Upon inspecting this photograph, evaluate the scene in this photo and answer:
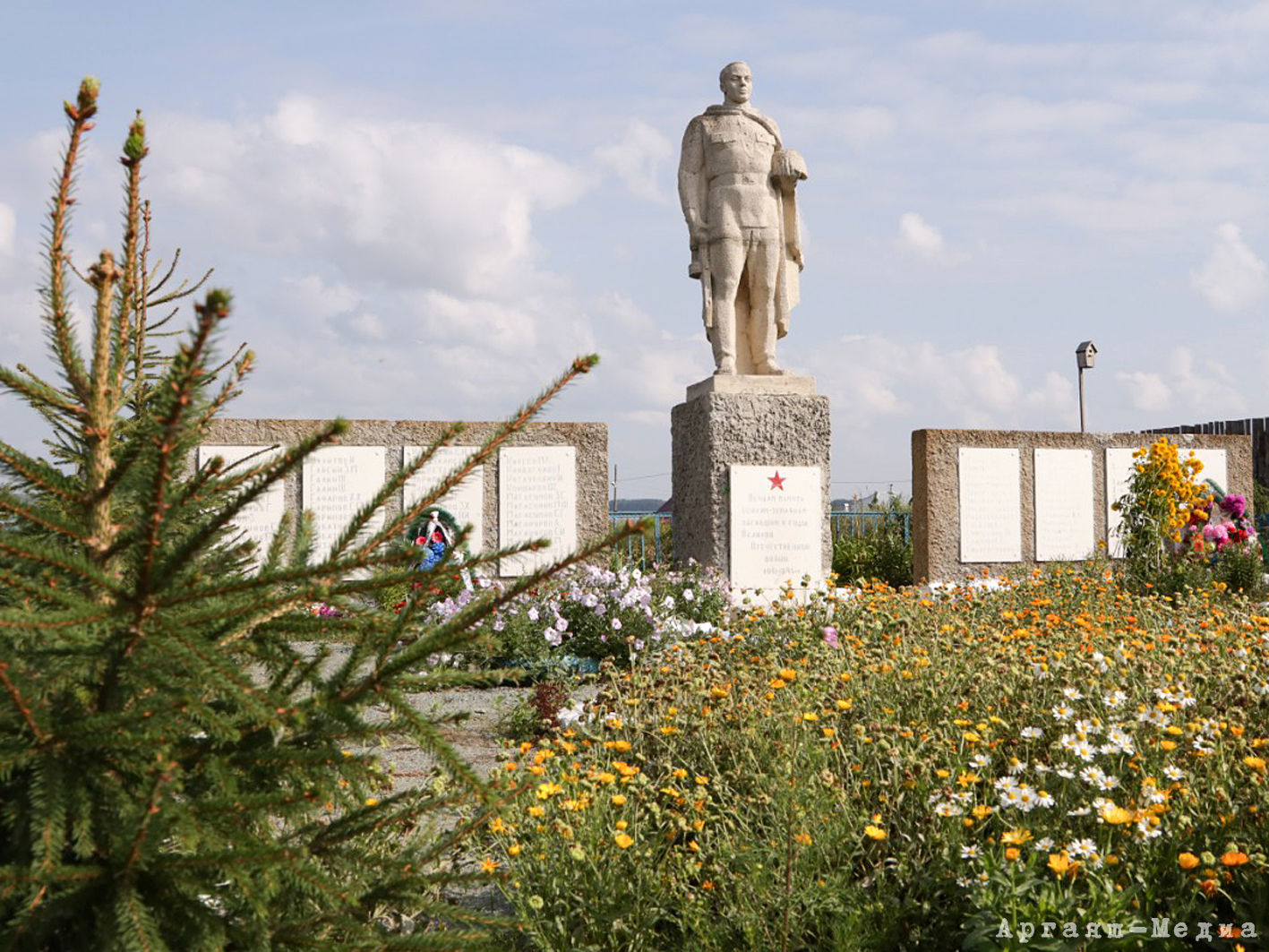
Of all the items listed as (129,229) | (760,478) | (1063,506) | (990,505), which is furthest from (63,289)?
(1063,506)

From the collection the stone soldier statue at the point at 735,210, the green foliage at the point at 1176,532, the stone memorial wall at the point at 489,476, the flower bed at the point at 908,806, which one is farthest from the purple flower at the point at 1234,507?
the flower bed at the point at 908,806

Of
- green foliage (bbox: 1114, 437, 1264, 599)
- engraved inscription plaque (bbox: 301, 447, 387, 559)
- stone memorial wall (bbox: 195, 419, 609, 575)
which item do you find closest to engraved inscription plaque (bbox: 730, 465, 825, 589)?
stone memorial wall (bbox: 195, 419, 609, 575)

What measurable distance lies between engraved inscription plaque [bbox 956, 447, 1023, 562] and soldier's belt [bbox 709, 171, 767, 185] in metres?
3.83

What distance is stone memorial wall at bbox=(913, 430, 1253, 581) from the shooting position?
10.9 metres

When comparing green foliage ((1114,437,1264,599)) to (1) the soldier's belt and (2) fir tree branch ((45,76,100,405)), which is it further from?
(2) fir tree branch ((45,76,100,405))

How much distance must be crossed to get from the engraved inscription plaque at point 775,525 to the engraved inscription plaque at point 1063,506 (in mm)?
3737

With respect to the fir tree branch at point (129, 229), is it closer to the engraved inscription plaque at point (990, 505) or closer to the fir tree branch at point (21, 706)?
the fir tree branch at point (21, 706)

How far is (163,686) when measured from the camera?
4.67 ft

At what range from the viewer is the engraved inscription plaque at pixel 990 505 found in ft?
36.3

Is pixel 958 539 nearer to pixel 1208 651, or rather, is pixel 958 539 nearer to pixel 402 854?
pixel 1208 651

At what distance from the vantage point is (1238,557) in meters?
8.82

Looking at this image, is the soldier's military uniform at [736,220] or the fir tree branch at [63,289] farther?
the soldier's military uniform at [736,220]

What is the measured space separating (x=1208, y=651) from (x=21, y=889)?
388 centimetres

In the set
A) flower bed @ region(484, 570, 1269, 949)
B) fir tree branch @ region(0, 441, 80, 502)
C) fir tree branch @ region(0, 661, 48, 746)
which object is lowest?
flower bed @ region(484, 570, 1269, 949)
